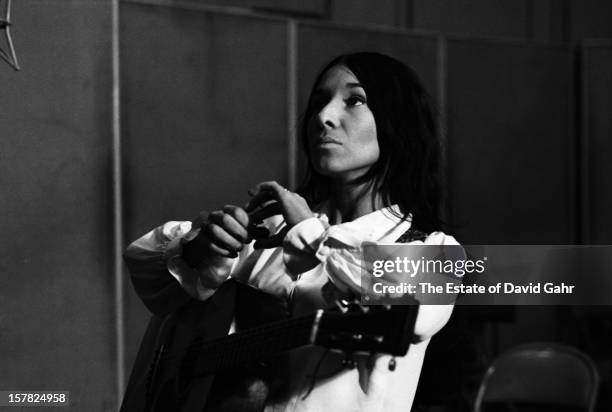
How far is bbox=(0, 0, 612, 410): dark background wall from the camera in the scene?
9.38 feet

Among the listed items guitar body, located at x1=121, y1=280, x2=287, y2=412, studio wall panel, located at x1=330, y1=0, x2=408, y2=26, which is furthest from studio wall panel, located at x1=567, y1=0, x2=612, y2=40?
guitar body, located at x1=121, y1=280, x2=287, y2=412

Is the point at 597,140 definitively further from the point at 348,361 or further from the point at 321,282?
the point at 348,361

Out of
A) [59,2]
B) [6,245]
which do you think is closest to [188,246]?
[6,245]

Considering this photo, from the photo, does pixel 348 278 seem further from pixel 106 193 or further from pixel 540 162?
pixel 540 162

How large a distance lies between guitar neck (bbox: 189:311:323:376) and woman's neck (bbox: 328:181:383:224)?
27cm

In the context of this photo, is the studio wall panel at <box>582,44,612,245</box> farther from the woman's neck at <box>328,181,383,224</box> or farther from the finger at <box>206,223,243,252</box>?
the finger at <box>206,223,243,252</box>

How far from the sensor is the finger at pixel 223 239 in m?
1.38

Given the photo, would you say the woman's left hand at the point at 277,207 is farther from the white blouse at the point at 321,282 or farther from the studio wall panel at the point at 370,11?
the studio wall panel at the point at 370,11

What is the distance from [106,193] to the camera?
3.14 meters

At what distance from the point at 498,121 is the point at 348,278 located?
10.7 feet

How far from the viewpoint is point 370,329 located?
1.22 metres

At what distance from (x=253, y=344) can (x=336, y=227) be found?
219 millimetres
